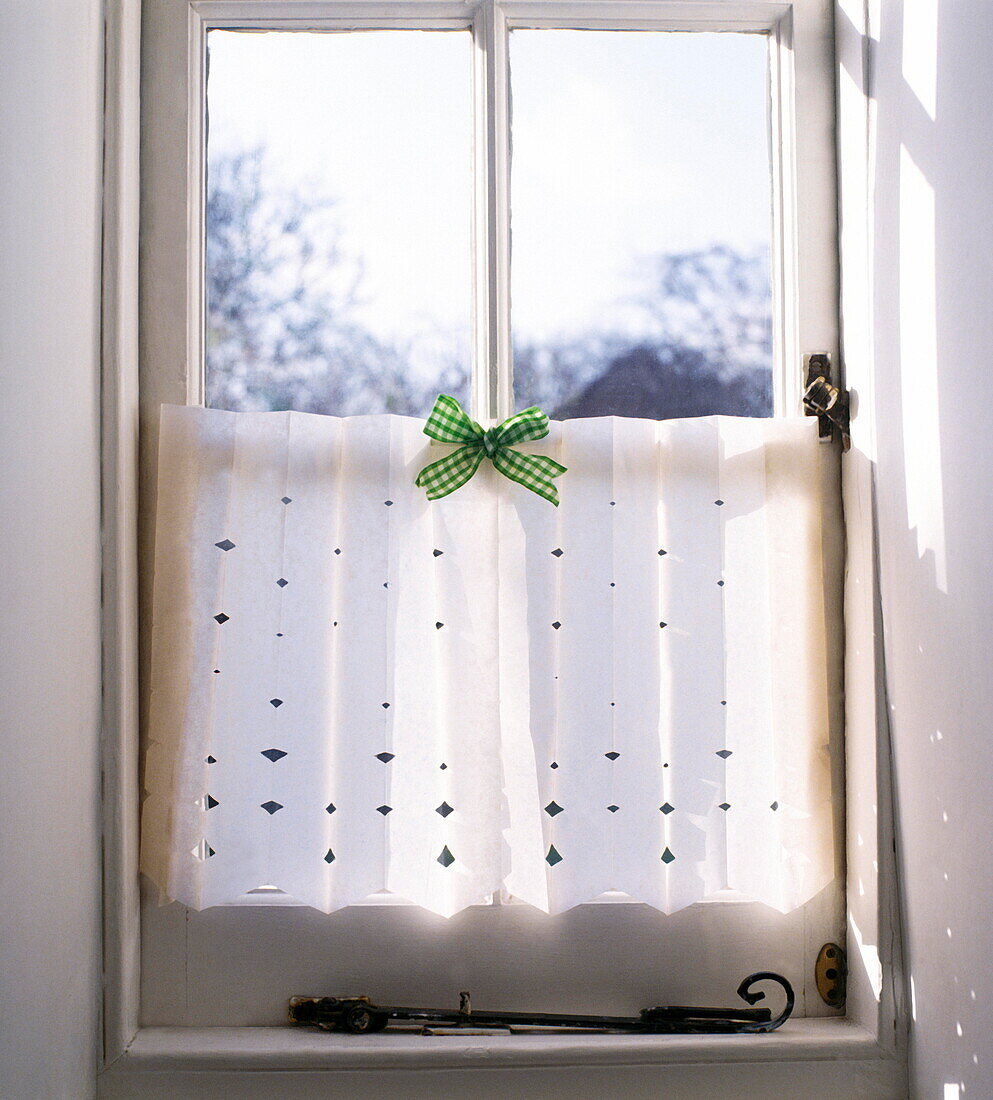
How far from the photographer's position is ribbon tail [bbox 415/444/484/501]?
1099 mm

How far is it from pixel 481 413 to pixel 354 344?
176mm

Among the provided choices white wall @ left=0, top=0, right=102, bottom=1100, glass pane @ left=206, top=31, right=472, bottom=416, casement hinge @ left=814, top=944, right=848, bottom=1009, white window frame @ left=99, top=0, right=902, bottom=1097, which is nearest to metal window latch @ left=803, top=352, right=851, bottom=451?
white window frame @ left=99, top=0, right=902, bottom=1097

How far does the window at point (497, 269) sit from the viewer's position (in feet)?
3.72

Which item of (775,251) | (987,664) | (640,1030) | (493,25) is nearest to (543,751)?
(640,1030)

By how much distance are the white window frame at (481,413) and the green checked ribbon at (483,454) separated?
74 millimetres

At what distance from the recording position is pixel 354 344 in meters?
1.18

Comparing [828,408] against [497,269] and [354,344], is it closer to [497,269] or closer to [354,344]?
[497,269]

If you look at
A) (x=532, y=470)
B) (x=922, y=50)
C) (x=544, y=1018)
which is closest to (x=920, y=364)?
(x=922, y=50)

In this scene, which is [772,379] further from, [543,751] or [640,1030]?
[640,1030]

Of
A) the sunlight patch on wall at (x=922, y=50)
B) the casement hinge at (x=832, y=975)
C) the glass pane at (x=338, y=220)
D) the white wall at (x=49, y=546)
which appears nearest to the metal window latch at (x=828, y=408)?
the sunlight patch on wall at (x=922, y=50)

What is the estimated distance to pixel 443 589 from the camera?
3.63ft

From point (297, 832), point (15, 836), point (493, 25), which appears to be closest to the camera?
point (15, 836)

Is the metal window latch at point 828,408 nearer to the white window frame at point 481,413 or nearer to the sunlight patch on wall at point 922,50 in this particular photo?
the white window frame at point 481,413

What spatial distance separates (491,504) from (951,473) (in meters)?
0.49
